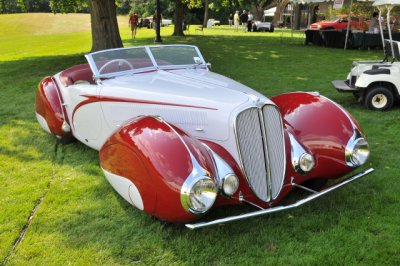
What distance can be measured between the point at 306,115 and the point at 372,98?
3932 mm

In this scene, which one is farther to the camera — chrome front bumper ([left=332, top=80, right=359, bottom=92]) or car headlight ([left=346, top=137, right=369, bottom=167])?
chrome front bumper ([left=332, top=80, right=359, bottom=92])

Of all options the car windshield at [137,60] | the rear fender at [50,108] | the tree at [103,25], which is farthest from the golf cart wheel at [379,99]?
the tree at [103,25]

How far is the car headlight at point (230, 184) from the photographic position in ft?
10.4

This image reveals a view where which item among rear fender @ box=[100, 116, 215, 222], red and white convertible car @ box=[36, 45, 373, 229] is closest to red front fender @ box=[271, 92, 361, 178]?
red and white convertible car @ box=[36, 45, 373, 229]

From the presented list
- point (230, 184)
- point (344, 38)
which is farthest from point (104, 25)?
point (344, 38)

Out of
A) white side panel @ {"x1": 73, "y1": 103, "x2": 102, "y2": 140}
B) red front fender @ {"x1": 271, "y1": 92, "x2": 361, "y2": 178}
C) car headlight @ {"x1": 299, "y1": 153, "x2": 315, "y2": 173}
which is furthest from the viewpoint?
white side panel @ {"x1": 73, "y1": 103, "x2": 102, "y2": 140}

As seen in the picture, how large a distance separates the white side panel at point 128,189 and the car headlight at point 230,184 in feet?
2.29

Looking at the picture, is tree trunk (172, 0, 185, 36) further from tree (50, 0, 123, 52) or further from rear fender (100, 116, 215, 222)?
rear fender (100, 116, 215, 222)

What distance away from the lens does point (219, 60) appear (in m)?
14.8

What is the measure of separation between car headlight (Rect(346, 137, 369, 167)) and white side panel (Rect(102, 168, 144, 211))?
198 cm

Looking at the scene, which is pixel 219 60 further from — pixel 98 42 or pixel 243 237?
pixel 243 237

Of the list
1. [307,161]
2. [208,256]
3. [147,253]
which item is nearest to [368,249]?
[307,161]

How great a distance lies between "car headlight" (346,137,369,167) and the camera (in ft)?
12.2

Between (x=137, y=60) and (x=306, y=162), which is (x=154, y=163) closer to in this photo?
(x=306, y=162)
